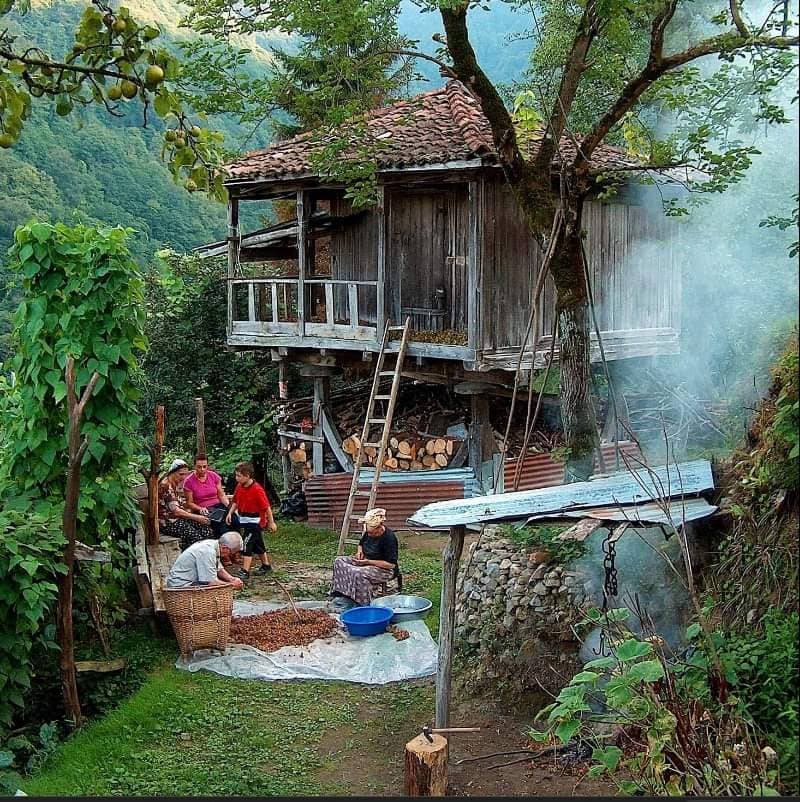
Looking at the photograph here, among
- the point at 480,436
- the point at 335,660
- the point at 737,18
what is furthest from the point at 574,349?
the point at 480,436

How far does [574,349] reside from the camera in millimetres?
8680

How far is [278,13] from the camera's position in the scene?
9.35 meters

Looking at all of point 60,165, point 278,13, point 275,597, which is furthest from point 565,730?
point 60,165

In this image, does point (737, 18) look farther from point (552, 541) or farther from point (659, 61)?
point (552, 541)

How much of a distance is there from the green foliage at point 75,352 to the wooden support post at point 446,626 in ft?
9.63

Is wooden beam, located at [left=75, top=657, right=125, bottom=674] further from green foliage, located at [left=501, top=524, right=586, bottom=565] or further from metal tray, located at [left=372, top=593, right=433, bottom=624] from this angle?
green foliage, located at [left=501, top=524, right=586, bottom=565]

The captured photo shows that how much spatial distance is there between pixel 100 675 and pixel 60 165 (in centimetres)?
2531

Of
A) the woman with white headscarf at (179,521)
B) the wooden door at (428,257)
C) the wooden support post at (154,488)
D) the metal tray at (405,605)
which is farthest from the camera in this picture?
the wooden door at (428,257)

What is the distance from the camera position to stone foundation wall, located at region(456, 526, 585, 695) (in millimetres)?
7094

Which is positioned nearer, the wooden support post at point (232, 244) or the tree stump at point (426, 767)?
the tree stump at point (426, 767)

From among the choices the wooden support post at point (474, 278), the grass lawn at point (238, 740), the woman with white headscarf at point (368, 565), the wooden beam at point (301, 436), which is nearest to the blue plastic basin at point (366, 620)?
the woman with white headscarf at point (368, 565)

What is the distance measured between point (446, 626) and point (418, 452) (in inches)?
301

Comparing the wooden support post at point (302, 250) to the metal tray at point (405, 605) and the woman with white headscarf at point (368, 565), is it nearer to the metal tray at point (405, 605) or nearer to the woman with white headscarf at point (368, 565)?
the woman with white headscarf at point (368, 565)

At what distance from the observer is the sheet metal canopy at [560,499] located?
19.1 feet
